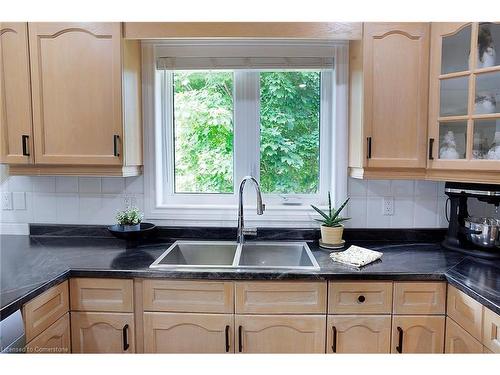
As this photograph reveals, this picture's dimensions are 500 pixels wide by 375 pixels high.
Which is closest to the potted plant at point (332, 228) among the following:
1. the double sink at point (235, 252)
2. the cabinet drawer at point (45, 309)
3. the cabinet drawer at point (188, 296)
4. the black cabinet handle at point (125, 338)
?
the double sink at point (235, 252)

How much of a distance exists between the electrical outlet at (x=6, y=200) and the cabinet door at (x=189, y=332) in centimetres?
121

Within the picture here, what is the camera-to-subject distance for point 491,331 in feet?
4.12

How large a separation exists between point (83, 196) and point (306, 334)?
4.85 ft

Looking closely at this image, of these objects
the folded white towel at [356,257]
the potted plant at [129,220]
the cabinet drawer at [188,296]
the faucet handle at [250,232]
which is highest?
the potted plant at [129,220]

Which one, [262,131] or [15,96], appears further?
[262,131]

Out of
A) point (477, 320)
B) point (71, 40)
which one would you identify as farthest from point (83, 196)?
point (477, 320)

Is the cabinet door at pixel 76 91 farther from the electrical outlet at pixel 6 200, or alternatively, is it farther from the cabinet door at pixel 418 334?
the cabinet door at pixel 418 334

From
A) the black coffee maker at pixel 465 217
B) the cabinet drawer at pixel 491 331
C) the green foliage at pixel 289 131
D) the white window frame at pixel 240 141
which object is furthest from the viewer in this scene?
the green foliage at pixel 289 131

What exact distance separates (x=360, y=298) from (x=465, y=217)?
0.77 m

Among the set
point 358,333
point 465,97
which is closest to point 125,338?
point 358,333

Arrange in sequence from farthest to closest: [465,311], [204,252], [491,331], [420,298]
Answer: [204,252] → [420,298] → [465,311] → [491,331]

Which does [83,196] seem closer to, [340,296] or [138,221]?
[138,221]

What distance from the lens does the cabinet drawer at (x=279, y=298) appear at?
1560 millimetres

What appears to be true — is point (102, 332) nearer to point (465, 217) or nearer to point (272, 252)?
point (272, 252)
